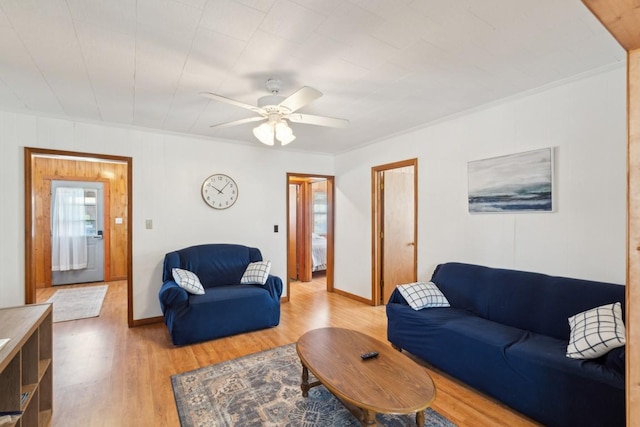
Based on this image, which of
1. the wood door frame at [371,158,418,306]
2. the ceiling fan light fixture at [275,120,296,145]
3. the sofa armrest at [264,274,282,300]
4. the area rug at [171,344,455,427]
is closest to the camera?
the area rug at [171,344,455,427]

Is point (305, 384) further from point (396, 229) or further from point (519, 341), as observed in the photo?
point (396, 229)

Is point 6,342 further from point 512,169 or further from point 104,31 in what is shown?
point 512,169

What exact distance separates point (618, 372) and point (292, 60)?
8.80 ft

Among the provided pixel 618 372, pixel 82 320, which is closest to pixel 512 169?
pixel 618 372

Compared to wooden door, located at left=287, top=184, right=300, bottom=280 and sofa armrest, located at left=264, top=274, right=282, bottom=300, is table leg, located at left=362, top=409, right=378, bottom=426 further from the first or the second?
wooden door, located at left=287, top=184, right=300, bottom=280

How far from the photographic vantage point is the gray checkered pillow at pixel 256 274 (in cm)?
371

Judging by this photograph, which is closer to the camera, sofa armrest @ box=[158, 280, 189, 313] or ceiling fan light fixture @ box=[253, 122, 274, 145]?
ceiling fan light fixture @ box=[253, 122, 274, 145]

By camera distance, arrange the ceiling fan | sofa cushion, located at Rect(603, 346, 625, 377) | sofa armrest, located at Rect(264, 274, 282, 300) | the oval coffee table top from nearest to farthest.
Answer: the oval coffee table top < sofa cushion, located at Rect(603, 346, 625, 377) < the ceiling fan < sofa armrest, located at Rect(264, 274, 282, 300)

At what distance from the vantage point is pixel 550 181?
253cm

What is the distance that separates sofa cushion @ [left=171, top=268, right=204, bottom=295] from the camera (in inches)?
126

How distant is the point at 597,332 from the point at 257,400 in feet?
7.28

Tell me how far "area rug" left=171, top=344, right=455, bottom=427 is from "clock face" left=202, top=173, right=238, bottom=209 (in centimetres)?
217

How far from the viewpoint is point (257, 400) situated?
2.14 m

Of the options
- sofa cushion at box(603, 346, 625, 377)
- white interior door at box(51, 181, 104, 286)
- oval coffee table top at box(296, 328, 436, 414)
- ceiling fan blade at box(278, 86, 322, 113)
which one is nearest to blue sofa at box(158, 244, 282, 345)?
oval coffee table top at box(296, 328, 436, 414)
